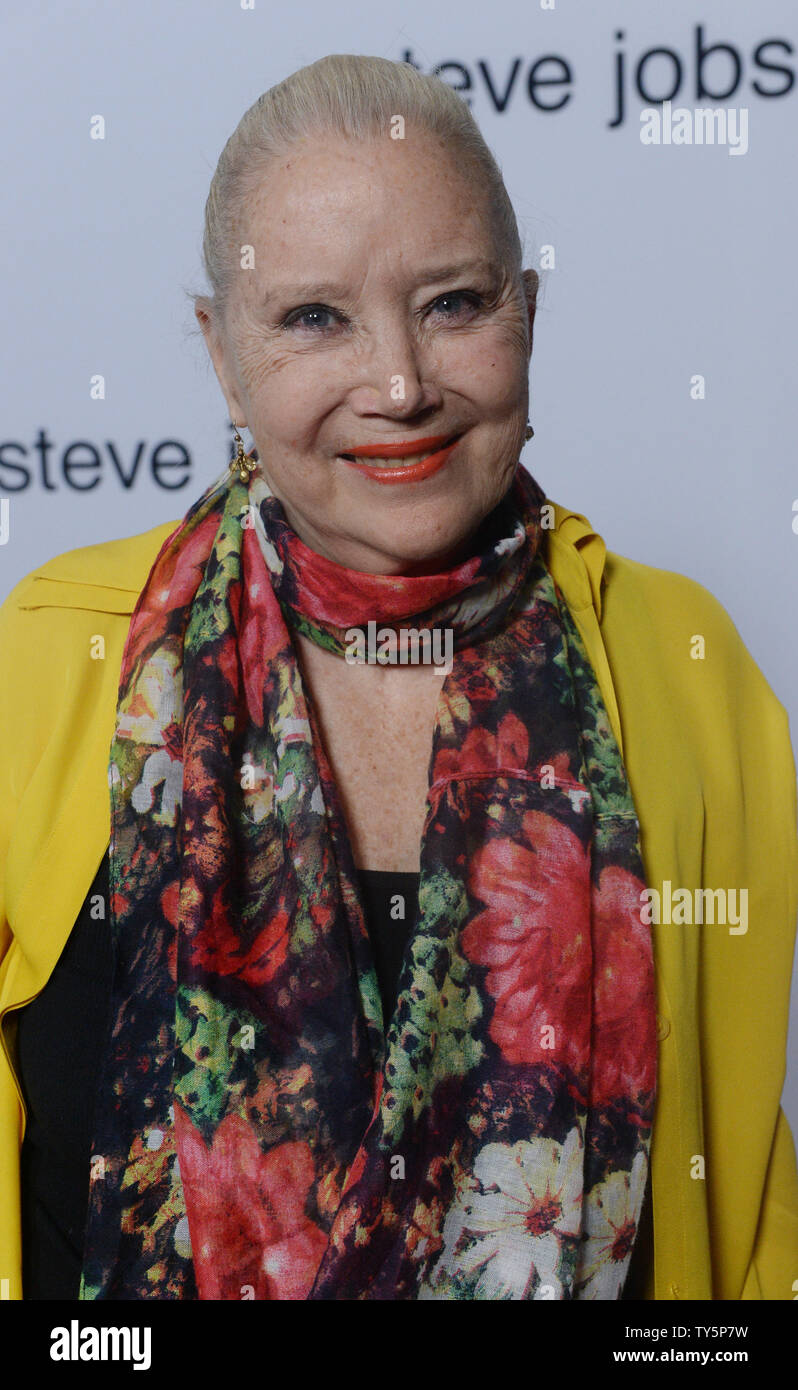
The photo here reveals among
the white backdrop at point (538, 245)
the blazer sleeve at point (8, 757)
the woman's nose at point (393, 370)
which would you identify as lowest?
the blazer sleeve at point (8, 757)

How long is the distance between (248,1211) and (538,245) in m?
1.20

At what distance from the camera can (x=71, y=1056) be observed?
3.87 ft

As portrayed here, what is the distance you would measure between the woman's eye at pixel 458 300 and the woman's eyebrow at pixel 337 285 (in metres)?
0.01

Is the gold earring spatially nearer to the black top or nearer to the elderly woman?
the elderly woman

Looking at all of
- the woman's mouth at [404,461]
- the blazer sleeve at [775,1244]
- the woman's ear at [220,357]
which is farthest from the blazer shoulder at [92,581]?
the blazer sleeve at [775,1244]

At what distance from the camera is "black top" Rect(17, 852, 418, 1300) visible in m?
1.17

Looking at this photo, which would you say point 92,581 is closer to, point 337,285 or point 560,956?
point 337,285

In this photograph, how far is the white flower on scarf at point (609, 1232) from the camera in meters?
1.12

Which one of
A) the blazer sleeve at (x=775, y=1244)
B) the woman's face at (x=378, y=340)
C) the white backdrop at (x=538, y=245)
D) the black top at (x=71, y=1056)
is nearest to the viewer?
the woman's face at (x=378, y=340)

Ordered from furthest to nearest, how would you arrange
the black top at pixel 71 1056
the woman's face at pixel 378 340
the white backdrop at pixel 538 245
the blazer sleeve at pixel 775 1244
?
1. the white backdrop at pixel 538 245
2. the blazer sleeve at pixel 775 1244
3. the black top at pixel 71 1056
4. the woman's face at pixel 378 340

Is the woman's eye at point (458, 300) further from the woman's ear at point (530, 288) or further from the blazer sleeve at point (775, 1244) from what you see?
the blazer sleeve at point (775, 1244)

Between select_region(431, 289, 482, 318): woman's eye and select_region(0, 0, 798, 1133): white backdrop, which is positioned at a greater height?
select_region(0, 0, 798, 1133): white backdrop

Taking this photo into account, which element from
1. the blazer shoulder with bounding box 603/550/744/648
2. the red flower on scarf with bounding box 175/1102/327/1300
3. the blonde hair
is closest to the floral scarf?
the red flower on scarf with bounding box 175/1102/327/1300

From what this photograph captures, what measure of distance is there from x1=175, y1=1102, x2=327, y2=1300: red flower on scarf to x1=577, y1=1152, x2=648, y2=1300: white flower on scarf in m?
0.21
